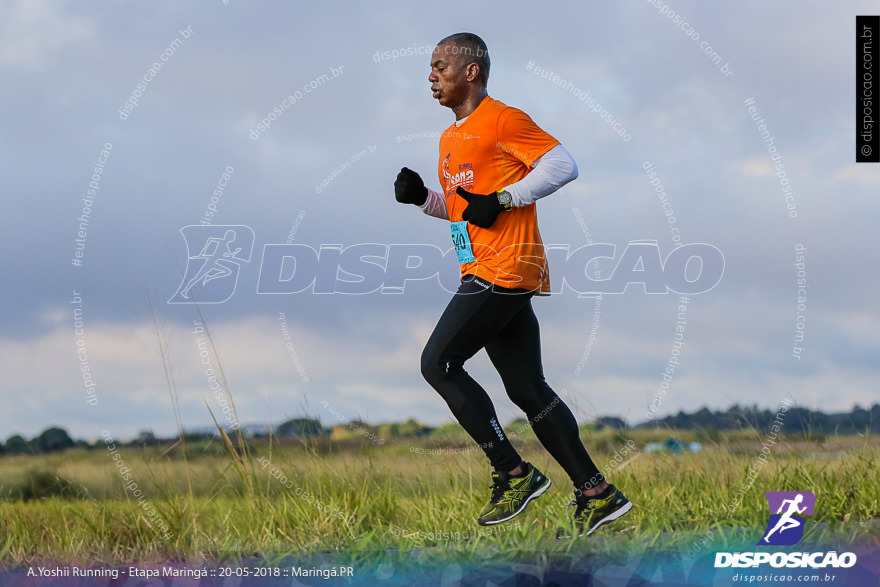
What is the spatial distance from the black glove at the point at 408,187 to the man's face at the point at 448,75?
1.41ft

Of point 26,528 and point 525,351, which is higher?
point 525,351

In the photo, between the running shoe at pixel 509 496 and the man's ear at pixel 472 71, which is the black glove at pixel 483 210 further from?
the running shoe at pixel 509 496

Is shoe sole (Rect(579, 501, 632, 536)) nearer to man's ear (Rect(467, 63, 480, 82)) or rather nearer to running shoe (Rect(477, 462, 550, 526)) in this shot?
running shoe (Rect(477, 462, 550, 526))

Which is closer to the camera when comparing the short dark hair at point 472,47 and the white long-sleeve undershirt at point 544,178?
the white long-sleeve undershirt at point 544,178

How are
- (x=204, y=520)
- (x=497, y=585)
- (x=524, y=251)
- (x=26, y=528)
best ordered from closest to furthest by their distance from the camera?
(x=497, y=585) → (x=524, y=251) → (x=204, y=520) → (x=26, y=528)

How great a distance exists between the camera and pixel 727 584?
3.82m

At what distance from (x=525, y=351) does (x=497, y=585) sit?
3.81 ft

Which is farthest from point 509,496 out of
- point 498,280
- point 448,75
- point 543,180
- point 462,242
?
point 448,75

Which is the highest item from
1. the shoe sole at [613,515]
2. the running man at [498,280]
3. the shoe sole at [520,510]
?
the running man at [498,280]

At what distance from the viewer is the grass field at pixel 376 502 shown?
170 inches

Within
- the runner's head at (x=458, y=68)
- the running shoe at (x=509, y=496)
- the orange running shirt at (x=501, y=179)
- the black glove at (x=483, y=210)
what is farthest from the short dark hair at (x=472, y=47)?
the running shoe at (x=509, y=496)

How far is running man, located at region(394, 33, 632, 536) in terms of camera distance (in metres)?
4.05

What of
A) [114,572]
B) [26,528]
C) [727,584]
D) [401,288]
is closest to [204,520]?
[114,572]

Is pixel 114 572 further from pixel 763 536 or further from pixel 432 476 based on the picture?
pixel 763 536
